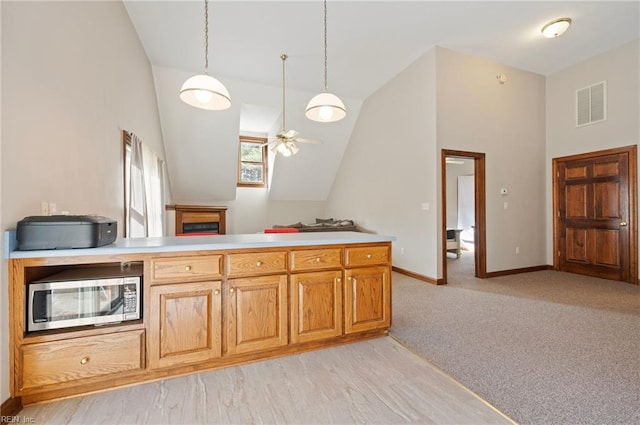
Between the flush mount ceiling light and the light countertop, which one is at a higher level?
the flush mount ceiling light

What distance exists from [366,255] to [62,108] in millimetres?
2562

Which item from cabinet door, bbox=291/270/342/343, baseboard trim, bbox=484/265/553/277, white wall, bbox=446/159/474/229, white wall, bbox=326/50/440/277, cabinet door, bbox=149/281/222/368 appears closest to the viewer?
cabinet door, bbox=149/281/222/368

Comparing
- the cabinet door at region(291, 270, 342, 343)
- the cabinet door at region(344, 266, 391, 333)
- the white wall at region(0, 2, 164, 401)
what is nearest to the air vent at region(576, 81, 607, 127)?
the cabinet door at region(344, 266, 391, 333)

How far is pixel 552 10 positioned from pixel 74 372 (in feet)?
19.1

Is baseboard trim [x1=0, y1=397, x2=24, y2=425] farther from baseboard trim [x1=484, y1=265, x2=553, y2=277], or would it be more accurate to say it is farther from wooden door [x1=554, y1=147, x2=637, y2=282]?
wooden door [x1=554, y1=147, x2=637, y2=282]

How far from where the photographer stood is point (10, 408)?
1.49m

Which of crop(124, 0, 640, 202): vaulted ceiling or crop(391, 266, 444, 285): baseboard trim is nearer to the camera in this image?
crop(124, 0, 640, 202): vaulted ceiling

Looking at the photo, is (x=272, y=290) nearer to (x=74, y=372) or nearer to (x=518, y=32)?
(x=74, y=372)

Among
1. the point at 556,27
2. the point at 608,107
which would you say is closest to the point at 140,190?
the point at 556,27

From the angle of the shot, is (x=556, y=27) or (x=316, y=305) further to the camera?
(x=556, y=27)

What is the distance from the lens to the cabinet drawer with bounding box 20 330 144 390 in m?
1.58

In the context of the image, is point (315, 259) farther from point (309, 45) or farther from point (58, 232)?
point (309, 45)

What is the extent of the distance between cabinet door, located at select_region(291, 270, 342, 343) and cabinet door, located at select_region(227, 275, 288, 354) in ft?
0.29

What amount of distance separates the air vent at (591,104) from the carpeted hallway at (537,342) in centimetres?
266
